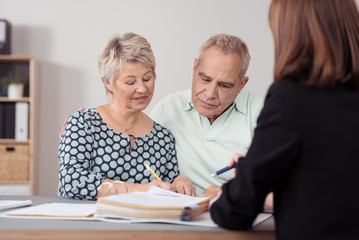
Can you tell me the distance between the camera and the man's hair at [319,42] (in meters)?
0.92

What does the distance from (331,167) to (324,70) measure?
0.21 metres

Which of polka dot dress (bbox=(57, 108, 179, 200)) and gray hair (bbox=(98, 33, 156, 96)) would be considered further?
gray hair (bbox=(98, 33, 156, 96))

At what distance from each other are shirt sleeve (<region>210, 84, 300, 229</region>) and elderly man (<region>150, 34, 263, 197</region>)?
991 millimetres

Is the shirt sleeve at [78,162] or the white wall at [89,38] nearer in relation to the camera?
the shirt sleeve at [78,162]

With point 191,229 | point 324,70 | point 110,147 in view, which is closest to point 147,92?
point 110,147

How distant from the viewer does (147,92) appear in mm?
1849

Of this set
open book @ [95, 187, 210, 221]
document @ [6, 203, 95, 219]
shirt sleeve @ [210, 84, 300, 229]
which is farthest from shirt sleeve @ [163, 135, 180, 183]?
shirt sleeve @ [210, 84, 300, 229]

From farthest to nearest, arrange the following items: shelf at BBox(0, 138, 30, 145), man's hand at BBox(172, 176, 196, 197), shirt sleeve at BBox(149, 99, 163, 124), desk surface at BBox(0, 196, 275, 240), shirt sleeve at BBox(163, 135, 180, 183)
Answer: shelf at BBox(0, 138, 30, 145) → shirt sleeve at BBox(149, 99, 163, 124) → shirt sleeve at BBox(163, 135, 180, 183) → man's hand at BBox(172, 176, 196, 197) → desk surface at BBox(0, 196, 275, 240)

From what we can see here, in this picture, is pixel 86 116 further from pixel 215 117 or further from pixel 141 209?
pixel 141 209

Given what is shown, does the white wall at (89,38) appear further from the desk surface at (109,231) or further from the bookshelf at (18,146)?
the desk surface at (109,231)

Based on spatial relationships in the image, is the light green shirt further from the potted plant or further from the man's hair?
the potted plant

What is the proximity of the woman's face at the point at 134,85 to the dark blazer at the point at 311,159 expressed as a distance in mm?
966

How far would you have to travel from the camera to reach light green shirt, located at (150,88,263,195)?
2.02m

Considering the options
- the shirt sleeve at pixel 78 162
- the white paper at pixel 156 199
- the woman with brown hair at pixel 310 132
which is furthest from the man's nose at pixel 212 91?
the woman with brown hair at pixel 310 132
